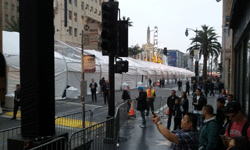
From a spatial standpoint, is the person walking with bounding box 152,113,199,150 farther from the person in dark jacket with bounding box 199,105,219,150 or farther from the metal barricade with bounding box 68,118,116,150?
the metal barricade with bounding box 68,118,116,150

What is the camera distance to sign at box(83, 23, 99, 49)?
27.2 feet

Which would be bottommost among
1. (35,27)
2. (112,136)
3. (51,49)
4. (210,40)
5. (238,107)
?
(112,136)

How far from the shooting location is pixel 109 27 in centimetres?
647

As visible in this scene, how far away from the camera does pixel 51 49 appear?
3.22m

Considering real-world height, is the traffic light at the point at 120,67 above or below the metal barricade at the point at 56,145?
above

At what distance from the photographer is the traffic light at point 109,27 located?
6406mm

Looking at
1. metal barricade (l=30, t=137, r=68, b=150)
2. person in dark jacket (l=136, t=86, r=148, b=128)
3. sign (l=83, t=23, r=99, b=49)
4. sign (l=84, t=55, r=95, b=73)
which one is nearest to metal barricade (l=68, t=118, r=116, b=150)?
metal barricade (l=30, t=137, r=68, b=150)

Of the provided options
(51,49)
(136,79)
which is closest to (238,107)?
(51,49)

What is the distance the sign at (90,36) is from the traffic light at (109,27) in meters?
1.86

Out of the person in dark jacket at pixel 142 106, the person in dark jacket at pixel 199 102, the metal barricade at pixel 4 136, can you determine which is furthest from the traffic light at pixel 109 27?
the person in dark jacket at pixel 199 102

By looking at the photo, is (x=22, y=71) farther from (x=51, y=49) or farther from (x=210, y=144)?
(x=210, y=144)

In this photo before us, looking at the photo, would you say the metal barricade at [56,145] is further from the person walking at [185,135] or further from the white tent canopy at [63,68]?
the white tent canopy at [63,68]

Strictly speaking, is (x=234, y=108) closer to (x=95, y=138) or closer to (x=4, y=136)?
(x=95, y=138)

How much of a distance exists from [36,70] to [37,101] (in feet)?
1.36
